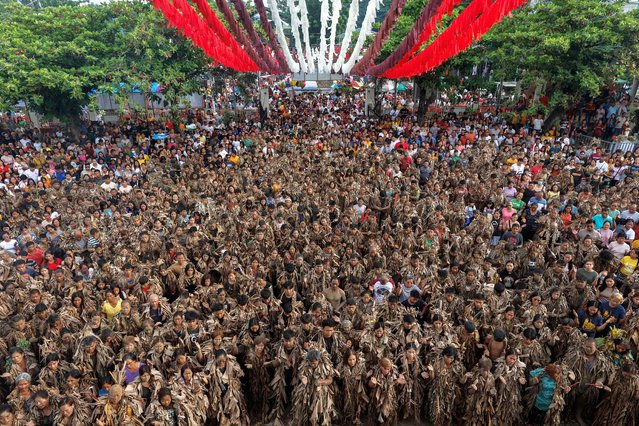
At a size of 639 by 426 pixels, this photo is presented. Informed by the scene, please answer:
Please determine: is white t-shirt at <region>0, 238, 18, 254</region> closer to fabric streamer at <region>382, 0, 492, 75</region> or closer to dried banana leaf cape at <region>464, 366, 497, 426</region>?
dried banana leaf cape at <region>464, 366, 497, 426</region>

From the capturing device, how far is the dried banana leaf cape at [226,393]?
6.06 meters

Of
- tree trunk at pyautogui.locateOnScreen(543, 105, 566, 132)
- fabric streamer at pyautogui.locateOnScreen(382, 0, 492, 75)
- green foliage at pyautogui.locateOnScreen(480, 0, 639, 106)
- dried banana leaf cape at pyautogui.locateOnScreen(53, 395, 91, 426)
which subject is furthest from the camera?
tree trunk at pyautogui.locateOnScreen(543, 105, 566, 132)

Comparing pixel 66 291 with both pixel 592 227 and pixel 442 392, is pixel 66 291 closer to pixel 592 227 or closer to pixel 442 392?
pixel 442 392

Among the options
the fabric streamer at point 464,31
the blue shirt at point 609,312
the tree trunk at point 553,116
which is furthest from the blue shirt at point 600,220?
the tree trunk at point 553,116

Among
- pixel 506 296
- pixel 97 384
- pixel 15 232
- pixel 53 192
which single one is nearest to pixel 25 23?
pixel 53 192

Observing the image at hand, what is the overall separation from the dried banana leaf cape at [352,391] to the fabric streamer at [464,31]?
18.7 ft

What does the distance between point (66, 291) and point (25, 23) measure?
1788cm

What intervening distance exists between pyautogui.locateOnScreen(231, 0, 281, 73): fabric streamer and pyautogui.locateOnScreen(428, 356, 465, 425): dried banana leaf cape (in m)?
8.59

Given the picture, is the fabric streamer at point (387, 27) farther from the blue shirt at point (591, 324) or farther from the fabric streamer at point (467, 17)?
the blue shirt at point (591, 324)

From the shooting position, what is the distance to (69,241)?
32.0 feet

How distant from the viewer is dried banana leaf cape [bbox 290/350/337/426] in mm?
6000

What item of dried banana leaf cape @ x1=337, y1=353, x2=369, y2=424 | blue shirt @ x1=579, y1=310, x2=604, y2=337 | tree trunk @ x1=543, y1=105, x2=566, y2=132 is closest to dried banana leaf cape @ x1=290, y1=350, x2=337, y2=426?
dried banana leaf cape @ x1=337, y1=353, x2=369, y2=424

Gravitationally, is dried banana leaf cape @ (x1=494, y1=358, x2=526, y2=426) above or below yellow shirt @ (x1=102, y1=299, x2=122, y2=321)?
below

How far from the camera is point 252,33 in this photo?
11.8 meters
